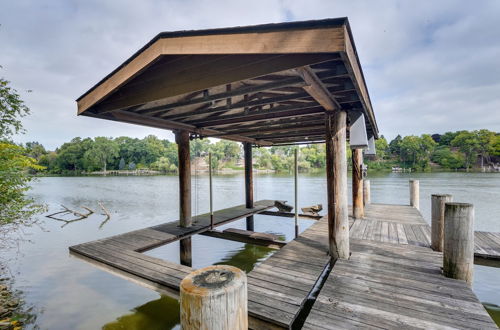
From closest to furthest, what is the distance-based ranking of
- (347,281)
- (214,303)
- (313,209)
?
(214,303)
(347,281)
(313,209)

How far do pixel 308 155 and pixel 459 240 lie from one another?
5598cm

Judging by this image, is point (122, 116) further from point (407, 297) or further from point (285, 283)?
point (407, 297)

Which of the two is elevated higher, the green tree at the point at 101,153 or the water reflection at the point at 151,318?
the green tree at the point at 101,153

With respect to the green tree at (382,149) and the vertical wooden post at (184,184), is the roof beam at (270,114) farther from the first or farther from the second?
the green tree at (382,149)

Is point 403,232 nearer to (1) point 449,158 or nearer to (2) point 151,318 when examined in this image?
(2) point 151,318

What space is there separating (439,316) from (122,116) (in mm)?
5311

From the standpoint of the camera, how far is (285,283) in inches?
108

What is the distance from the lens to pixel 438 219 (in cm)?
367

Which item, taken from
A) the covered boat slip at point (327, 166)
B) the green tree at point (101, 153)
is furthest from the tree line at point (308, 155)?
the covered boat slip at point (327, 166)

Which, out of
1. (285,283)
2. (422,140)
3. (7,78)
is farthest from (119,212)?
(422,140)

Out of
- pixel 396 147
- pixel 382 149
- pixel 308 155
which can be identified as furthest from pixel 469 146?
pixel 308 155

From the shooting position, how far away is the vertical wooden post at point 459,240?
8.55ft

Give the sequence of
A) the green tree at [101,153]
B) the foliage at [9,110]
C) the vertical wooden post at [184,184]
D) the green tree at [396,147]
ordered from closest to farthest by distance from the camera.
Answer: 1. the foliage at [9,110]
2. the vertical wooden post at [184,184]
3. the green tree at [101,153]
4. the green tree at [396,147]

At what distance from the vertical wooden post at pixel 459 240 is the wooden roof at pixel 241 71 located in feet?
6.07
